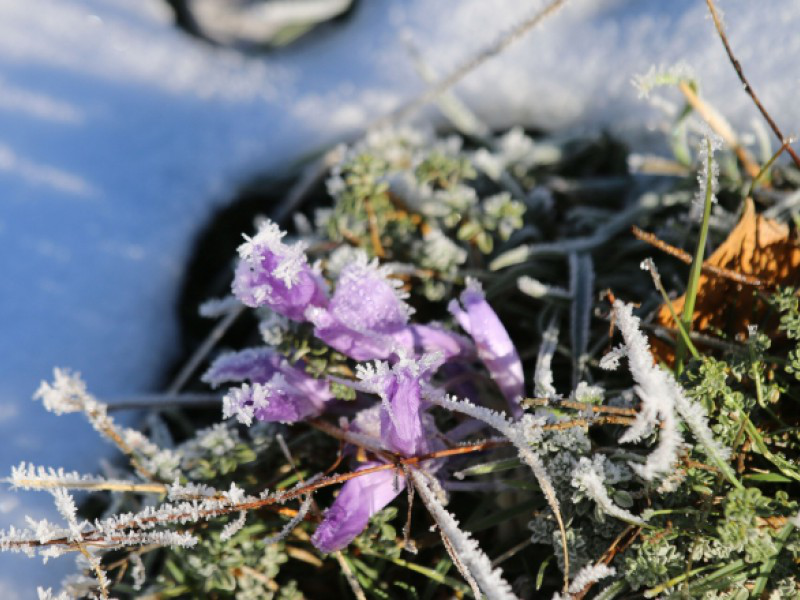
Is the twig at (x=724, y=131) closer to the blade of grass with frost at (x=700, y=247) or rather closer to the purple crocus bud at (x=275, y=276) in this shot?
the blade of grass with frost at (x=700, y=247)

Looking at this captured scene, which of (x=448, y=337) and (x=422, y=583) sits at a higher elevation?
(x=448, y=337)

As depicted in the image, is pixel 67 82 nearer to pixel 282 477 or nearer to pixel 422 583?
pixel 282 477

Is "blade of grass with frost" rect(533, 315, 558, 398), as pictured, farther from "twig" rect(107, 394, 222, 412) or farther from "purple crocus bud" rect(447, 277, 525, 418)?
"twig" rect(107, 394, 222, 412)

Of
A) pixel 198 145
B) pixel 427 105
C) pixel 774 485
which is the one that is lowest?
pixel 774 485

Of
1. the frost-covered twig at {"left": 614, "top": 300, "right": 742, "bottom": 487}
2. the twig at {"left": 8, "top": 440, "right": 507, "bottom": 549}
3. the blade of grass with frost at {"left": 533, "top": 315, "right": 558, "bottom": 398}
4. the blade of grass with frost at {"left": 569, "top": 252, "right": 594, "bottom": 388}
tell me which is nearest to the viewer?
the frost-covered twig at {"left": 614, "top": 300, "right": 742, "bottom": 487}

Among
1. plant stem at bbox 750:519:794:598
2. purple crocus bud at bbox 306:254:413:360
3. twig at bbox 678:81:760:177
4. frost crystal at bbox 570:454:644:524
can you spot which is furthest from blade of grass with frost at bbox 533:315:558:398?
twig at bbox 678:81:760:177

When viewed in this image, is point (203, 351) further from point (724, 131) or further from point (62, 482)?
point (724, 131)

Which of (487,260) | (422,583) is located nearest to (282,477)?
(422,583)
